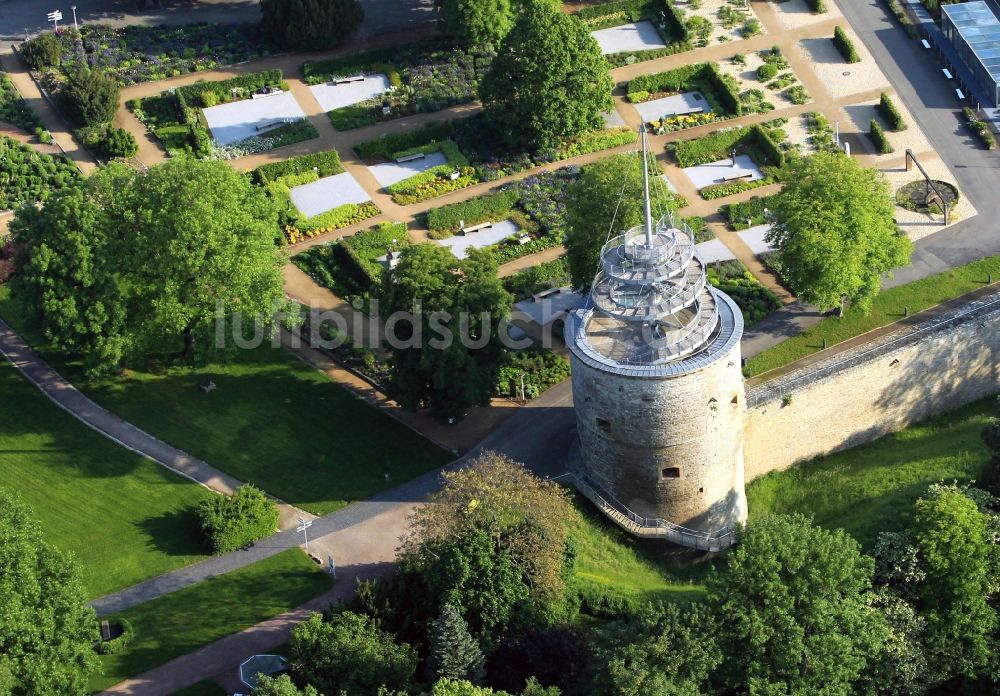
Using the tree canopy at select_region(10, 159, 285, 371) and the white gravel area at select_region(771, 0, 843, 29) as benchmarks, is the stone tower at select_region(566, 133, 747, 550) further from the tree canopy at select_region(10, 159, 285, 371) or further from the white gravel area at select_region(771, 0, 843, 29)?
the white gravel area at select_region(771, 0, 843, 29)

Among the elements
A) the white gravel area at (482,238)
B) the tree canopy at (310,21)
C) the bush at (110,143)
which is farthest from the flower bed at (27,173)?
the white gravel area at (482,238)

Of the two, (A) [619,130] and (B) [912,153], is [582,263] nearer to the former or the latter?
(A) [619,130]

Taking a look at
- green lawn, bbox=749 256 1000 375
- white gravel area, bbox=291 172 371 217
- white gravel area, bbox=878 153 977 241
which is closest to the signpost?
white gravel area, bbox=291 172 371 217

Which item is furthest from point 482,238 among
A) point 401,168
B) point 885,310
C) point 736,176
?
point 885,310

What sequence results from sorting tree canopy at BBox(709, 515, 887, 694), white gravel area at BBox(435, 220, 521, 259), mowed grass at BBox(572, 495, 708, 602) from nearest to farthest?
tree canopy at BBox(709, 515, 887, 694) < mowed grass at BBox(572, 495, 708, 602) < white gravel area at BBox(435, 220, 521, 259)

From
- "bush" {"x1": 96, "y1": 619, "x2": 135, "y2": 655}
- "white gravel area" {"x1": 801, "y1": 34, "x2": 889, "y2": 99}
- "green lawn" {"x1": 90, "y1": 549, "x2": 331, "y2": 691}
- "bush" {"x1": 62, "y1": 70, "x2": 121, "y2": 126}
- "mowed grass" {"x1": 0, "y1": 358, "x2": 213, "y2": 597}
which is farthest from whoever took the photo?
"white gravel area" {"x1": 801, "y1": 34, "x2": 889, "y2": 99}
